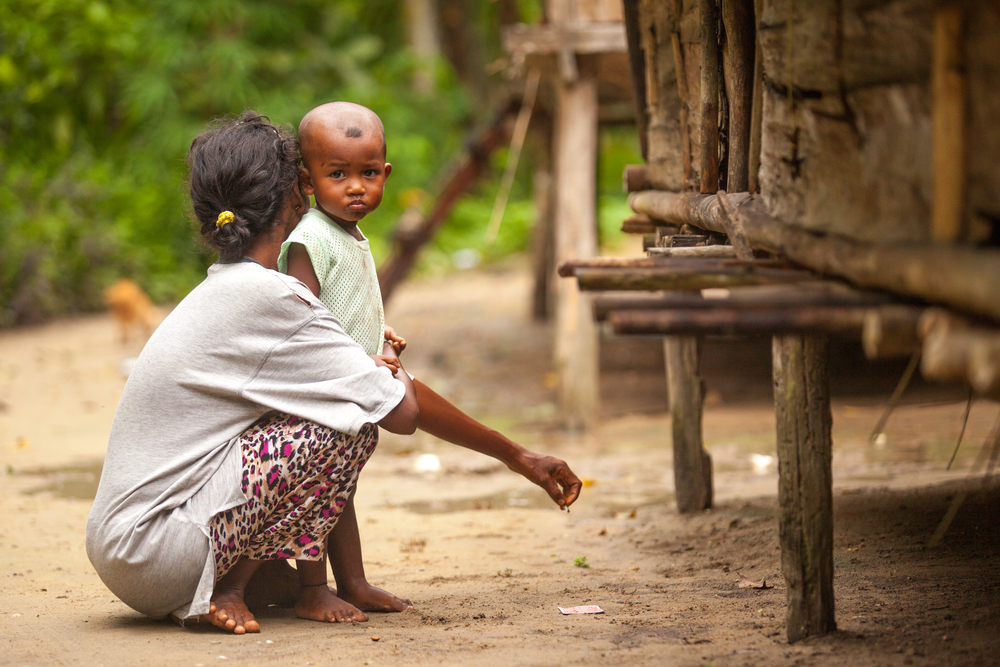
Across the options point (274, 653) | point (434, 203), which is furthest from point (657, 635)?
point (434, 203)

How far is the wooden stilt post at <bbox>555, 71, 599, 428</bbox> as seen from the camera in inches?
290

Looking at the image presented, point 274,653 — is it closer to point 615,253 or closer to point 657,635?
point 657,635

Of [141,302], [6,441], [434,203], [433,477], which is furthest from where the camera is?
[141,302]

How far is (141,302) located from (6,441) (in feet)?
14.0

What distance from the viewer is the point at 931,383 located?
7914 millimetres

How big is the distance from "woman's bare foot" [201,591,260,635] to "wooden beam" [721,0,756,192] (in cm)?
204

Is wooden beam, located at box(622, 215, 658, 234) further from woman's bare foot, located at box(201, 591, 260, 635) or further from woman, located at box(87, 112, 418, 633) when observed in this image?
woman's bare foot, located at box(201, 591, 260, 635)

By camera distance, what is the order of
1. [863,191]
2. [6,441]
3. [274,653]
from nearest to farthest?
[863,191], [274,653], [6,441]

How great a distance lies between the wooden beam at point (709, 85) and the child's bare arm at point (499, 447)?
3.90 ft

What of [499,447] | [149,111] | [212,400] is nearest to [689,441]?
[499,447]

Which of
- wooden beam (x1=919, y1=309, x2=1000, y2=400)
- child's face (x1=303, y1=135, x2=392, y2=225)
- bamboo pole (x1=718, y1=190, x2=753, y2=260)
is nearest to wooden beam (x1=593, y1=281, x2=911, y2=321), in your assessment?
wooden beam (x1=919, y1=309, x2=1000, y2=400)

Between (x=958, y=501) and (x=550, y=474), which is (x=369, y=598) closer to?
(x=550, y=474)

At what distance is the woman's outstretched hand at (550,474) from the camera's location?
3.02 m

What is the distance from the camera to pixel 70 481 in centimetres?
561
